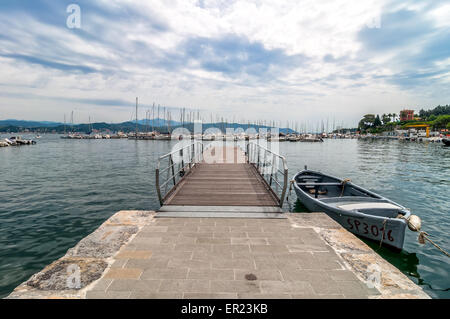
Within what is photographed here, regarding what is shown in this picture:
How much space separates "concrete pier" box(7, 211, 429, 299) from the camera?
9.78 feet

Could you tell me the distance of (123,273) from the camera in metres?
3.36

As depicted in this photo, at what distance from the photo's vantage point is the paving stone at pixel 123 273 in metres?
3.27

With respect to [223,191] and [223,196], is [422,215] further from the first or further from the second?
[223,196]

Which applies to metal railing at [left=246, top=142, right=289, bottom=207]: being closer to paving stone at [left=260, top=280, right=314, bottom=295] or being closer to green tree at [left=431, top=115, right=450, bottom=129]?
paving stone at [left=260, top=280, right=314, bottom=295]

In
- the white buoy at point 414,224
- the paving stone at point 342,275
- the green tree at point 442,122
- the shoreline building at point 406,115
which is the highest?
the shoreline building at point 406,115

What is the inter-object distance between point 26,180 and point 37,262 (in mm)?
14016

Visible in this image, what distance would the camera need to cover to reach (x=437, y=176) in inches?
787

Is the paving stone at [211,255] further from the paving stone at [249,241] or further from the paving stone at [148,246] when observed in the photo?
the paving stone at [148,246]

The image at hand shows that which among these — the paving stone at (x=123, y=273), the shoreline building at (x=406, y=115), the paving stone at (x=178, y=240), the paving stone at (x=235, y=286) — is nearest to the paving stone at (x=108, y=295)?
the paving stone at (x=123, y=273)

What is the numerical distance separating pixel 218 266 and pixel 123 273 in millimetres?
1377

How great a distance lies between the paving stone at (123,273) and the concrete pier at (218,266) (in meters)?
0.01
